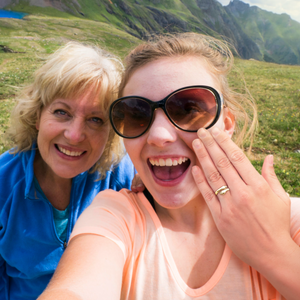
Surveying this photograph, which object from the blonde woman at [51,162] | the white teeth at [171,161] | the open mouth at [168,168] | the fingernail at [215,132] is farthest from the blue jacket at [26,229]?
the fingernail at [215,132]

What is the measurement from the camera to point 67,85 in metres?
2.50

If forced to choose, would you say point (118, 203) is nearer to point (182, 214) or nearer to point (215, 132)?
point (182, 214)

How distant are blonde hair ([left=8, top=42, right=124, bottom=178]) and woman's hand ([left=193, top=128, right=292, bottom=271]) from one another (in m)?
1.53

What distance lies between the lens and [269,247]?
142 centimetres

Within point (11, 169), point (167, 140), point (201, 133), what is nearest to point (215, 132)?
point (201, 133)

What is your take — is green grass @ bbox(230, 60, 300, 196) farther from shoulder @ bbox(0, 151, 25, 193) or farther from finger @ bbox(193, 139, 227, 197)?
shoulder @ bbox(0, 151, 25, 193)

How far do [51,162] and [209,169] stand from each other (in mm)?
2063

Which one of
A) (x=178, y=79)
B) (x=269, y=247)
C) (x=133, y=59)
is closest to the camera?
(x=269, y=247)

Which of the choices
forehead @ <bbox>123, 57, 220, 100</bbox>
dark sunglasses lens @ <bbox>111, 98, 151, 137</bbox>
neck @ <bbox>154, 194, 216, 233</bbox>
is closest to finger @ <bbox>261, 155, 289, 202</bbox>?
neck @ <bbox>154, 194, 216, 233</bbox>

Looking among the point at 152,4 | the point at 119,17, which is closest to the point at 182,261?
the point at 119,17

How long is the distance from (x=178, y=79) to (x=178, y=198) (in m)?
0.99

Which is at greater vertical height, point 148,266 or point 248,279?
point 248,279

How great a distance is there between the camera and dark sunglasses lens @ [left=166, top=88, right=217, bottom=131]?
176cm

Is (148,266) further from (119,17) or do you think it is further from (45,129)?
(119,17)
